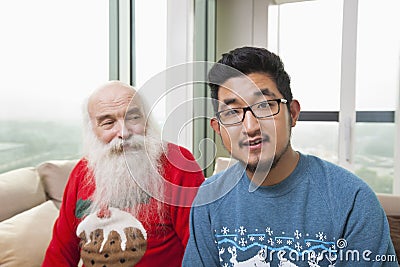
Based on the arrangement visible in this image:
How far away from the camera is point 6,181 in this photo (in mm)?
959

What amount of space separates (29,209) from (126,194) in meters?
0.40

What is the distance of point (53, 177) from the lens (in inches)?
44.6

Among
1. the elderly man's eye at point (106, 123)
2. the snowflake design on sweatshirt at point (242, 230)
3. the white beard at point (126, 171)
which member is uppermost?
the elderly man's eye at point (106, 123)

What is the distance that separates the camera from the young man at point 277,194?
1.90 feet

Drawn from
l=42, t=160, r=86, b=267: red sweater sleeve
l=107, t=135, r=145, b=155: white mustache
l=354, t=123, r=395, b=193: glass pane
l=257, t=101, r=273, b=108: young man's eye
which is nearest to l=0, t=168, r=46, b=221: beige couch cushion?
l=42, t=160, r=86, b=267: red sweater sleeve

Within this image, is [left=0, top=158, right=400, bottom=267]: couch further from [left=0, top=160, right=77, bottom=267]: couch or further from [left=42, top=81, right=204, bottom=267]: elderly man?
[left=42, top=81, right=204, bottom=267]: elderly man

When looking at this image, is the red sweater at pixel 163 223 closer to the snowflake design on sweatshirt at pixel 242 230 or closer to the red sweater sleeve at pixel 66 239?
the red sweater sleeve at pixel 66 239

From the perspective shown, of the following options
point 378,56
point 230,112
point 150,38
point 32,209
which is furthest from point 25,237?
point 378,56

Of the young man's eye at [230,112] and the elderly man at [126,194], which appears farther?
the elderly man at [126,194]

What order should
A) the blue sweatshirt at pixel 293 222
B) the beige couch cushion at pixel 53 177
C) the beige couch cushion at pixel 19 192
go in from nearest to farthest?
the blue sweatshirt at pixel 293 222
the beige couch cushion at pixel 19 192
the beige couch cushion at pixel 53 177

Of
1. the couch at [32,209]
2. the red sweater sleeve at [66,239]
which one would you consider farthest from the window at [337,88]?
the red sweater sleeve at [66,239]

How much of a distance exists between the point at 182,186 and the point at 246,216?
161mm

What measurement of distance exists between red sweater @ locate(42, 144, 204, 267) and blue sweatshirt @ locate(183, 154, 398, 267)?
68mm

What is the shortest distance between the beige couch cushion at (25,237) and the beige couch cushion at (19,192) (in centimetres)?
3
